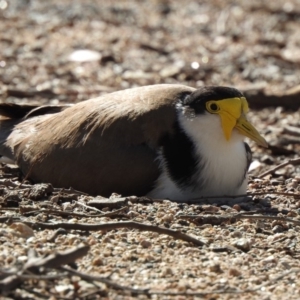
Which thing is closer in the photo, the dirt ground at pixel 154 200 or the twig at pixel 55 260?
the twig at pixel 55 260

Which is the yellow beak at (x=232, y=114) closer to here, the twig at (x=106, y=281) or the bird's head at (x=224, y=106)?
the bird's head at (x=224, y=106)

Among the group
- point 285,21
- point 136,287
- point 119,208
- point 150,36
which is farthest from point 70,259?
point 285,21

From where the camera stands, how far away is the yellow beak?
6.75 metres

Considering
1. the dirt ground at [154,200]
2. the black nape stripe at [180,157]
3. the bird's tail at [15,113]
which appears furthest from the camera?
the bird's tail at [15,113]

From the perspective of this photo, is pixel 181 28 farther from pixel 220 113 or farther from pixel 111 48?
pixel 220 113

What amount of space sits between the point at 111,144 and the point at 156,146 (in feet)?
1.16

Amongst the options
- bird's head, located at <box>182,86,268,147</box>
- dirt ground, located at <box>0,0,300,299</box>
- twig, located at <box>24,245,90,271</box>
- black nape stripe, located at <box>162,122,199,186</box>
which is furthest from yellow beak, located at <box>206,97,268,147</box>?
twig, located at <box>24,245,90,271</box>

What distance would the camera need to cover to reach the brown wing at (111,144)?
21.8 ft

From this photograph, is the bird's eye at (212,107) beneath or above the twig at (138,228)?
above

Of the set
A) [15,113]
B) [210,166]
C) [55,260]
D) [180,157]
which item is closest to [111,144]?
[180,157]

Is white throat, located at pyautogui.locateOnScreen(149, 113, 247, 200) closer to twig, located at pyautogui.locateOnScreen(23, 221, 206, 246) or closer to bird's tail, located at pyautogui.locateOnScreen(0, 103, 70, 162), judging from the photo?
twig, located at pyautogui.locateOnScreen(23, 221, 206, 246)

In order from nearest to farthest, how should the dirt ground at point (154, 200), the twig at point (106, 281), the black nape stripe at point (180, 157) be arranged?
the twig at point (106, 281), the dirt ground at point (154, 200), the black nape stripe at point (180, 157)

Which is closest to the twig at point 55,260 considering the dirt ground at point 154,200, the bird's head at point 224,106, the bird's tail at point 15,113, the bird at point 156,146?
the dirt ground at point 154,200

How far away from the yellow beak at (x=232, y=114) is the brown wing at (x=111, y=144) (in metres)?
0.34
